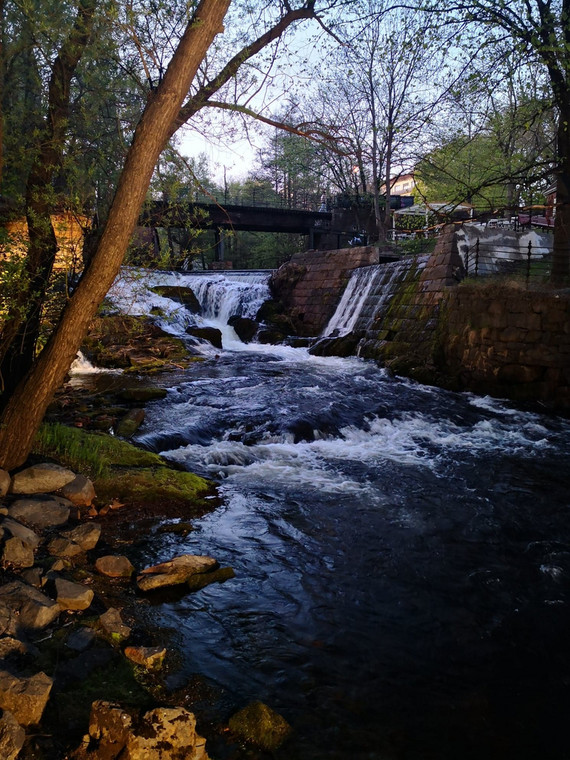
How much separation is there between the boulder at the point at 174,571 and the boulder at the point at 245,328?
627 inches

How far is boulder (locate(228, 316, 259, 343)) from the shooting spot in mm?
20109

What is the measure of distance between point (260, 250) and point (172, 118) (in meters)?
40.3

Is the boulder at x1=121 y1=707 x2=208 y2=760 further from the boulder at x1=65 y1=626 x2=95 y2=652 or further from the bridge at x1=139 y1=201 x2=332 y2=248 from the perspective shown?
the bridge at x1=139 y1=201 x2=332 y2=248

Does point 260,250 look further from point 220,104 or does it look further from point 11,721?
point 11,721

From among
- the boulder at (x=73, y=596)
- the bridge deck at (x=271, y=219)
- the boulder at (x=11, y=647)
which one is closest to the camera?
the boulder at (x=11, y=647)

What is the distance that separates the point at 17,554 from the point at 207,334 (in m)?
15.0

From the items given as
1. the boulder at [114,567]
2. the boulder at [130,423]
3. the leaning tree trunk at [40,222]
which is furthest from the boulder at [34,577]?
the boulder at [130,423]

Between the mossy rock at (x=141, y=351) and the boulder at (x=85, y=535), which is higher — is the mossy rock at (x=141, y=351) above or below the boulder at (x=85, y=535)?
above

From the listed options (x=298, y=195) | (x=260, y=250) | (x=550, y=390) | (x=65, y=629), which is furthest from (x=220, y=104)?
(x=298, y=195)

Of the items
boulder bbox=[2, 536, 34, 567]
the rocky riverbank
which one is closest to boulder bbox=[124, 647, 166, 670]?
the rocky riverbank

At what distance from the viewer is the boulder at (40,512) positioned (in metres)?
4.40

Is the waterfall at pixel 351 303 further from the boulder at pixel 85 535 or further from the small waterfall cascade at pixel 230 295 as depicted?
the boulder at pixel 85 535

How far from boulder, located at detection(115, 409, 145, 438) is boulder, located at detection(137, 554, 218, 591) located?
3.93 m

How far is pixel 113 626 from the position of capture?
10.6ft
